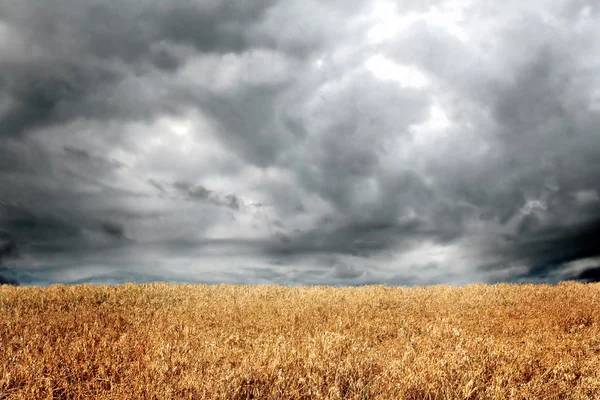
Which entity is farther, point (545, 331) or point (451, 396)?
point (545, 331)

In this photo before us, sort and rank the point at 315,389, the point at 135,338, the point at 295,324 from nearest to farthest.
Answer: the point at 315,389
the point at 135,338
the point at 295,324

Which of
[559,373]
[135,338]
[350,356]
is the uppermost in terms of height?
[135,338]

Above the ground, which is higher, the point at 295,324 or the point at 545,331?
the point at 295,324

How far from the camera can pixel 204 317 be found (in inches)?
437

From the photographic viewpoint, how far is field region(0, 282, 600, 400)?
5723 mm

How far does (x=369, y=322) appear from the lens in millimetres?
10883

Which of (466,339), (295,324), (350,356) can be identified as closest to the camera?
(350,356)

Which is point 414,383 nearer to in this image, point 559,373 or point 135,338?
point 559,373

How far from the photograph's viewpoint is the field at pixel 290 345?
18.8ft

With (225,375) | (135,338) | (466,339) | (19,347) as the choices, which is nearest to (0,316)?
(19,347)

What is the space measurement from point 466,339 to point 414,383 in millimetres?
3526

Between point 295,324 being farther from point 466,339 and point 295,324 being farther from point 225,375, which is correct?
point 225,375

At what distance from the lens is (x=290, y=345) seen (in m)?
7.64

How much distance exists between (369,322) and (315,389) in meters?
5.61
